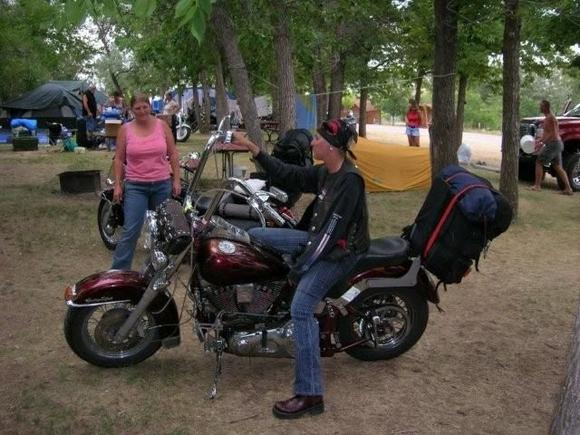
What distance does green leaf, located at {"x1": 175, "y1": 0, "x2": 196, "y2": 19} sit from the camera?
224 centimetres

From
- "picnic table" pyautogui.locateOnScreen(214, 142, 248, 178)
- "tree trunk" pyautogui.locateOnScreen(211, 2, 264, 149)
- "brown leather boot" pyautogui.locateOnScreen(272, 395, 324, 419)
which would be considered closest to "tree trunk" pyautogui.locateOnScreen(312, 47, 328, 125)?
"picnic table" pyautogui.locateOnScreen(214, 142, 248, 178)

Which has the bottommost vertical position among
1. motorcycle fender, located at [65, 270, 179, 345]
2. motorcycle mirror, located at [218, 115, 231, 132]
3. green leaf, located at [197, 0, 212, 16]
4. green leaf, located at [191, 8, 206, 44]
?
motorcycle fender, located at [65, 270, 179, 345]

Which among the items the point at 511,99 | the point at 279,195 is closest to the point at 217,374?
the point at 279,195

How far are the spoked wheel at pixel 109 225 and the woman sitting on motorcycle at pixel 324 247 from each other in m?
3.61

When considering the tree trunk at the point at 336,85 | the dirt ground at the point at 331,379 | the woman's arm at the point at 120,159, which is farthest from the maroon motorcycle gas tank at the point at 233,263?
the tree trunk at the point at 336,85

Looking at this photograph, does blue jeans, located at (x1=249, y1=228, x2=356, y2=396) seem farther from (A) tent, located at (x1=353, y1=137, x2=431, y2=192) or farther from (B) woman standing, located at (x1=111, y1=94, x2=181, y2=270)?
(A) tent, located at (x1=353, y1=137, x2=431, y2=192)

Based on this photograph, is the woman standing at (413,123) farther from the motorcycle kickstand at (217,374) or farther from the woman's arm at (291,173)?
the motorcycle kickstand at (217,374)

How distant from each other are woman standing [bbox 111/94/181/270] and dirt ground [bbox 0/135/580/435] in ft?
2.59

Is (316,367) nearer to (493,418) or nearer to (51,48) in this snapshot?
(493,418)

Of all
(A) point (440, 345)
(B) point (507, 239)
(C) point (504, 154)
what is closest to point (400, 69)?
(C) point (504, 154)

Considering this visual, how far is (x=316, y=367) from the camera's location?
3.60 metres

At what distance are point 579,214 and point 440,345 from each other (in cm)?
654

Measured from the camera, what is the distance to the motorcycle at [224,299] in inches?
144

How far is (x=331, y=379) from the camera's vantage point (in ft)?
13.5
